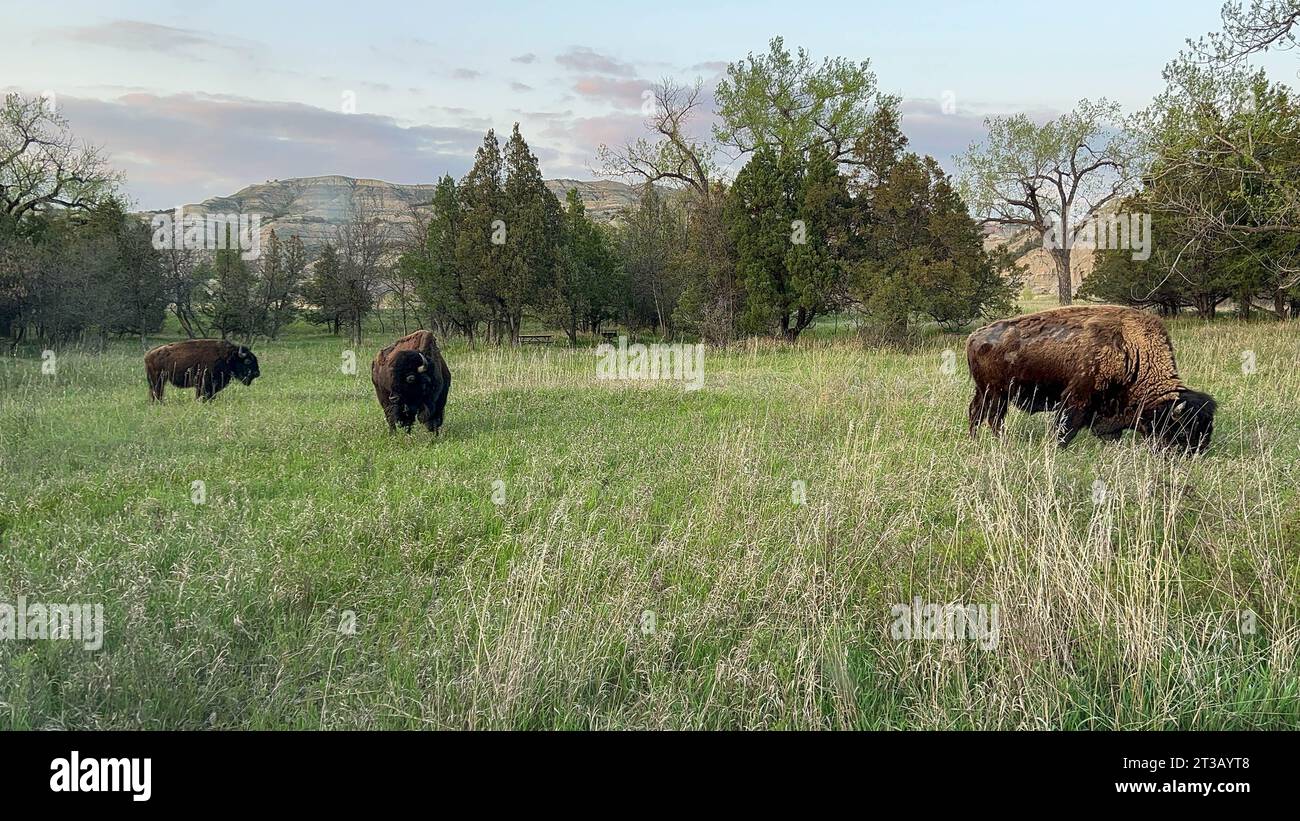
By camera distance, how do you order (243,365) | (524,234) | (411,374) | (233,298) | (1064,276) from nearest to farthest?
(411,374) < (243,365) < (524,234) < (233,298) < (1064,276)

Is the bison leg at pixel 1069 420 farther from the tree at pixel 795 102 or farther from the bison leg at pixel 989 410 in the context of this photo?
the tree at pixel 795 102

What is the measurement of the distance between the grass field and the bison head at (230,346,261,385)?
20.6 feet

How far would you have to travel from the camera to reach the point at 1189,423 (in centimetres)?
697

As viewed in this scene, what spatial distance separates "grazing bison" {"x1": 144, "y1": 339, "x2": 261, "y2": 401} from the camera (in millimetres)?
13812

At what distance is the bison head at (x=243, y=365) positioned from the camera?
1477cm

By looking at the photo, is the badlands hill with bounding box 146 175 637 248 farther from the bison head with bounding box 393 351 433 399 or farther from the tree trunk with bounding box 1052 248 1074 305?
the bison head with bounding box 393 351 433 399

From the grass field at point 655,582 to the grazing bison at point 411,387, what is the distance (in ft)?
3.84

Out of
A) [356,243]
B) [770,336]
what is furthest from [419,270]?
[770,336]

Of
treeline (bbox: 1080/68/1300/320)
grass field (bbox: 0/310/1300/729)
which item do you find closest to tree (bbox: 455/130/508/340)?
grass field (bbox: 0/310/1300/729)

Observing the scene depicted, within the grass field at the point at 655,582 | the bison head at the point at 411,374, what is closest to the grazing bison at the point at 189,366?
the grass field at the point at 655,582

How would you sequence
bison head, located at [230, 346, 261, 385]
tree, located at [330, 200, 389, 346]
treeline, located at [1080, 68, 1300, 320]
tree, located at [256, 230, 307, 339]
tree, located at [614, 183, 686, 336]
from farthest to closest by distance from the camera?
tree, located at [330, 200, 389, 346] → tree, located at [614, 183, 686, 336] → tree, located at [256, 230, 307, 339] → bison head, located at [230, 346, 261, 385] → treeline, located at [1080, 68, 1300, 320]

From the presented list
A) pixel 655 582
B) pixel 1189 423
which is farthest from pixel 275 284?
pixel 1189 423

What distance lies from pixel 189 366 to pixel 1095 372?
16219mm

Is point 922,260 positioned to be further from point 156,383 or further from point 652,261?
point 156,383
